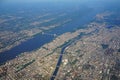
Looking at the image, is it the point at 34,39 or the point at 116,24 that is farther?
the point at 116,24

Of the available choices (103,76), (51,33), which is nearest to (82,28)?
(51,33)

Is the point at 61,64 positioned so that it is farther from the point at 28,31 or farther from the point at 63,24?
the point at 63,24

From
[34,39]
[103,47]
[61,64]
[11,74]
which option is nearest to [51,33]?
[34,39]

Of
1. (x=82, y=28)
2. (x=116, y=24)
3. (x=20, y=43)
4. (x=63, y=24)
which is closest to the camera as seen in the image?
(x=20, y=43)

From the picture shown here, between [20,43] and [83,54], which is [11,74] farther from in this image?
[20,43]

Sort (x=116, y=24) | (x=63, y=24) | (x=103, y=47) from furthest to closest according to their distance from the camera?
(x=63, y=24)
(x=116, y=24)
(x=103, y=47)

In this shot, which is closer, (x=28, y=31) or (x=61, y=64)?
(x=61, y=64)

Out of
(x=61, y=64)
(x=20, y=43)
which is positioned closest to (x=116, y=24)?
(x=20, y=43)

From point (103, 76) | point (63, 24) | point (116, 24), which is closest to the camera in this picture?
point (103, 76)

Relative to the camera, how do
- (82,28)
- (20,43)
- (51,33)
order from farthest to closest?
(82,28) → (51,33) → (20,43)

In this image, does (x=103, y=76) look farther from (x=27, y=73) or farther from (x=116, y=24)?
(x=116, y=24)
